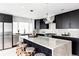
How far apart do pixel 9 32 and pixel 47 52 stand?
2.63 m

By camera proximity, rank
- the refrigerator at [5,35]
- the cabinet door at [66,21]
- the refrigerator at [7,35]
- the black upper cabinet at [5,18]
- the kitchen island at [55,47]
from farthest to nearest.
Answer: the refrigerator at [7,35], the refrigerator at [5,35], the black upper cabinet at [5,18], the cabinet door at [66,21], the kitchen island at [55,47]

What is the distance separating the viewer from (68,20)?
3.13 metres

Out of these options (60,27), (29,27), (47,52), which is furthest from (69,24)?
(47,52)

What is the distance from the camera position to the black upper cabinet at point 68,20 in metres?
2.85

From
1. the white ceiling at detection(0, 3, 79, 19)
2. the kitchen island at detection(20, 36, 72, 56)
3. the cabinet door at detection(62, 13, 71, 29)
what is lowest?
the kitchen island at detection(20, 36, 72, 56)

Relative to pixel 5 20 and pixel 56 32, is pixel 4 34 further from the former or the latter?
pixel 56 32

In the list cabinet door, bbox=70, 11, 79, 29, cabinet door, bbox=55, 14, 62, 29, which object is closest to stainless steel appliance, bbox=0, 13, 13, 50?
cabinet door, bbox=55, 14, 62, 29

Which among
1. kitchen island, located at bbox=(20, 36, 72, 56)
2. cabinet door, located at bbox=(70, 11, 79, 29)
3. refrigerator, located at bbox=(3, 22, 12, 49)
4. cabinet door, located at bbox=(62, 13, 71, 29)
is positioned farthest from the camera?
refrigerator, located at bbox=(3, 22, 12, 49)

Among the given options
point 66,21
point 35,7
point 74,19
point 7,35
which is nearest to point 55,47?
point 35,7

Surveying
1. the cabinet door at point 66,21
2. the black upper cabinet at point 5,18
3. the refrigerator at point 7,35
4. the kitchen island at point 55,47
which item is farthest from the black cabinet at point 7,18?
the cabinet door at point 66,21

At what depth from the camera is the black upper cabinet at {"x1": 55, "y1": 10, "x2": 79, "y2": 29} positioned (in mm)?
2851

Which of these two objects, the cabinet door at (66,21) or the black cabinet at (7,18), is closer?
the cabinet door at (66,21)

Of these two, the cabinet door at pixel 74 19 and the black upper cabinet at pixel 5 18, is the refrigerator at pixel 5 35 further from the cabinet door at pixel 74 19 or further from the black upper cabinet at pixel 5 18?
the cabinet door at pixel 74 19

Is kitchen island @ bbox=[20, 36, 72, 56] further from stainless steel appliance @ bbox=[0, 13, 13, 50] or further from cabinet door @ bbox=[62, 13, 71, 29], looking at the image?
stainless steel appliance @ bbox=[0, 13, 13, 50]
